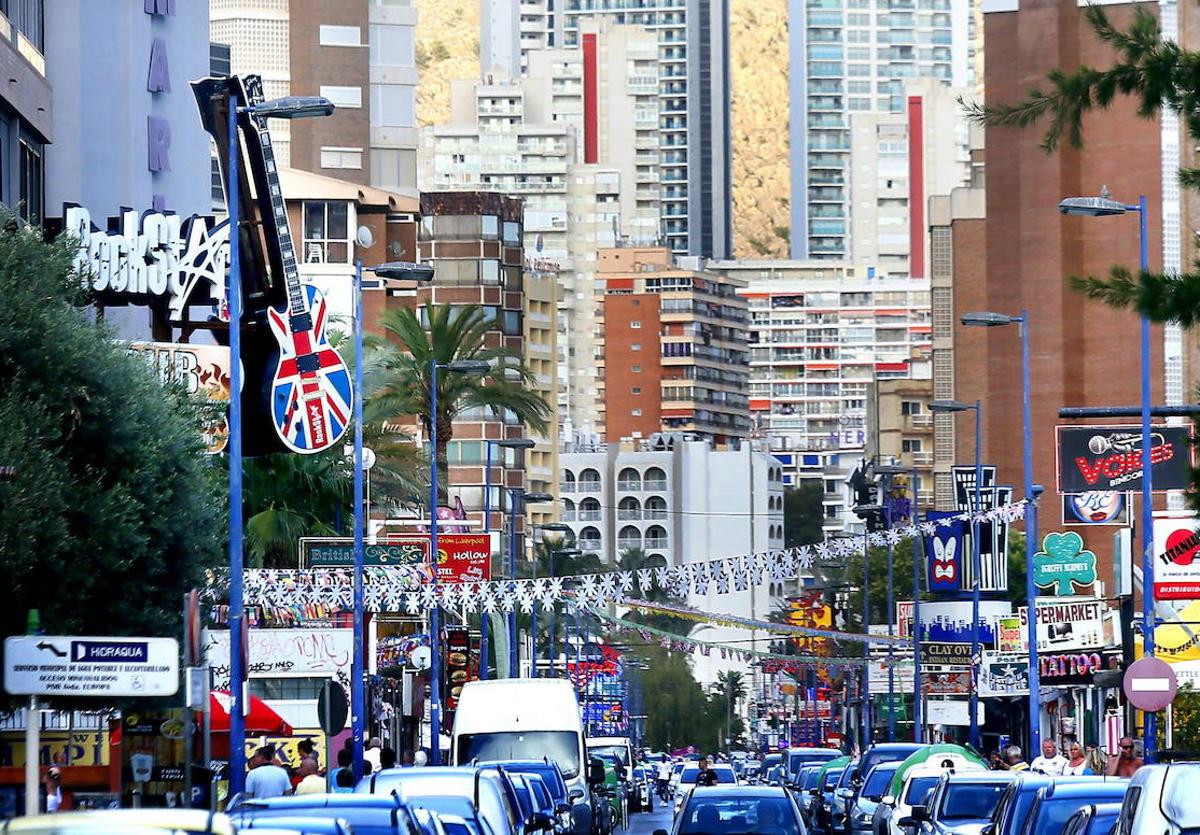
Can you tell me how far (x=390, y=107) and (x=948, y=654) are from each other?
83.3 m

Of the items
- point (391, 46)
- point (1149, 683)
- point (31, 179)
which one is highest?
point (391, 46)

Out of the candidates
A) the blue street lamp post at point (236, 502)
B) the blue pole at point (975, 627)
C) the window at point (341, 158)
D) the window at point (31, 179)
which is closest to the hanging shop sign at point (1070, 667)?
the blue pole at point (975, 627)

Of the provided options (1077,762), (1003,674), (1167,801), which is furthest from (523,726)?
(1003,674)

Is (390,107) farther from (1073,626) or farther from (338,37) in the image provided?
(1073,626)

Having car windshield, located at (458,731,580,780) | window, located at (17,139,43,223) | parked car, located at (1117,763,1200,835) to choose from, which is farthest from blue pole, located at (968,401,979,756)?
parked car, located at (1117,763,1200,835)

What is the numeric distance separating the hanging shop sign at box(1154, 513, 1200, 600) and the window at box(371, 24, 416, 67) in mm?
105168

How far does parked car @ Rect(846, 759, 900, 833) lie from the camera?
32.8 metres

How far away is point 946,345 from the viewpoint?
148 m

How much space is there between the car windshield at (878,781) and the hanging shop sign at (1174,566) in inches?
264

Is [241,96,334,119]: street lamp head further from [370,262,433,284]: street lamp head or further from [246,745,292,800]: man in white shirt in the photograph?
[370,262,433,284]: street lamp head

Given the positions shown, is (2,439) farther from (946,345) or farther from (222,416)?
(946,345)

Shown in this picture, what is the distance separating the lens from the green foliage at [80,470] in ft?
84.3

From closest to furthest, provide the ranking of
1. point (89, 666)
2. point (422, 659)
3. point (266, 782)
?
point (89, 666), point (266, 782), point (422, 659)

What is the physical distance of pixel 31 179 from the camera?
44.0m
